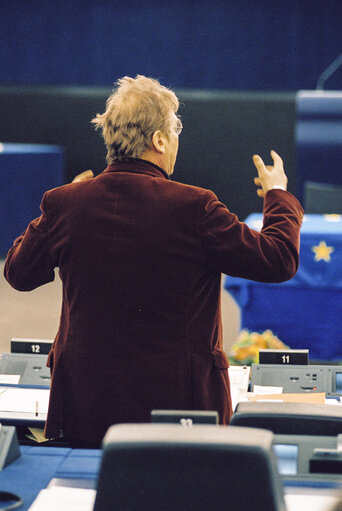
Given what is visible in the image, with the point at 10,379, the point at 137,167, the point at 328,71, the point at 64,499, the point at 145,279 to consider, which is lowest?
the point at 64,499

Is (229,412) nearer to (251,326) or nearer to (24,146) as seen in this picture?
(251,326)

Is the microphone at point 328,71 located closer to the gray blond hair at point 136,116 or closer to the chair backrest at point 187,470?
the gray blond hair at point 136,116

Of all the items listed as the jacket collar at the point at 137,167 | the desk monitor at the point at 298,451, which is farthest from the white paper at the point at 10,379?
the desk monitor at the point at 298,451

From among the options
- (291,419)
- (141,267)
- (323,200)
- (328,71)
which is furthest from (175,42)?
(291,419)

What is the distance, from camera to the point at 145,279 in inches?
61.9

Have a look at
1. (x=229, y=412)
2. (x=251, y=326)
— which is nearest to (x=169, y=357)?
(x=229, y=412)

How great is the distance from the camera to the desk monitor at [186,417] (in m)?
Result: 1.26

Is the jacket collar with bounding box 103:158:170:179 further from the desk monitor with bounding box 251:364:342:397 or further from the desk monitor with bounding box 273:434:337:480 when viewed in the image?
the desk monitor with bounding box 251:364:342:397

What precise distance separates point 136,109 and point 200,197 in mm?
232

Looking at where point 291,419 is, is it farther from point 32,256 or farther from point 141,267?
point 32,256

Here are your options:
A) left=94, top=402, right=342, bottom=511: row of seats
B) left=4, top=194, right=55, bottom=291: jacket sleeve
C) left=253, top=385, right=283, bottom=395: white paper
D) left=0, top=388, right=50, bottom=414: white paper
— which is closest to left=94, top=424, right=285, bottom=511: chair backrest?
left=94, top=402, right=342, bottom=511: row of seats

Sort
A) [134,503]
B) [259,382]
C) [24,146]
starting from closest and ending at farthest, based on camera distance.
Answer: [134,503]
[259,382]
[24,146]

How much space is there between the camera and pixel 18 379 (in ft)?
7.78

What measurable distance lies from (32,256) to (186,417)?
556 mm
